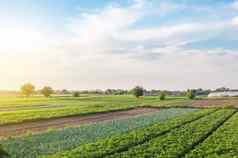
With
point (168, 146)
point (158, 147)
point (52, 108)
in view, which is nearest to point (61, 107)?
point (52, 108)

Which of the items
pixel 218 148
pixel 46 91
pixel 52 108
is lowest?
pixel 218 148

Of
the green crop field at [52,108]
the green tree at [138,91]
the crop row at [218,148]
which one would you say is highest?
the green tree at [138,91]

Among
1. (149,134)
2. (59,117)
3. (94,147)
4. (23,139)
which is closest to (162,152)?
(94,147)

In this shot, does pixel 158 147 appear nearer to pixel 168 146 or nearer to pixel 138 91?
pixel 168 146

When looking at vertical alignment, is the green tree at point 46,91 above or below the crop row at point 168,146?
above

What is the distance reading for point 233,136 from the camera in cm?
2502

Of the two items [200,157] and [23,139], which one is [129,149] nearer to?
[200,157]

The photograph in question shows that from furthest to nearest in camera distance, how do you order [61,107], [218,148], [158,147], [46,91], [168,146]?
[46,91] < [61,107] < [168,146] < [158,147] < [218,148]

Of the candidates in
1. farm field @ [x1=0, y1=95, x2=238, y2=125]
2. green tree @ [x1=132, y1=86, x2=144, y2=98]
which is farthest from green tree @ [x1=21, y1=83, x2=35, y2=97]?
farm field @ [x1=0, y1=95, x2=238, y2=125]

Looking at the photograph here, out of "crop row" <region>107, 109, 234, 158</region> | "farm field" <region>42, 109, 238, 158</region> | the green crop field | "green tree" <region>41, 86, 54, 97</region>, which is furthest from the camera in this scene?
"green tree" <region>41, 86, 54, 97</region>

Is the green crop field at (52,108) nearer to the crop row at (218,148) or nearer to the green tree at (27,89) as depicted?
the crop row at (218,148)

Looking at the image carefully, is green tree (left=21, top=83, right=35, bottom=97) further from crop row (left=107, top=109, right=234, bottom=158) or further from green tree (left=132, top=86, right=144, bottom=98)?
crop row (left=107, top=109, right=234, bottom=158)

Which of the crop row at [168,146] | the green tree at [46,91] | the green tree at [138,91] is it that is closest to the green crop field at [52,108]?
the crop row at [168,146]

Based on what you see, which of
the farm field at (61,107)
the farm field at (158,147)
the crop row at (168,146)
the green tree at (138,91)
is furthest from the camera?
the green tree at (138,91)
